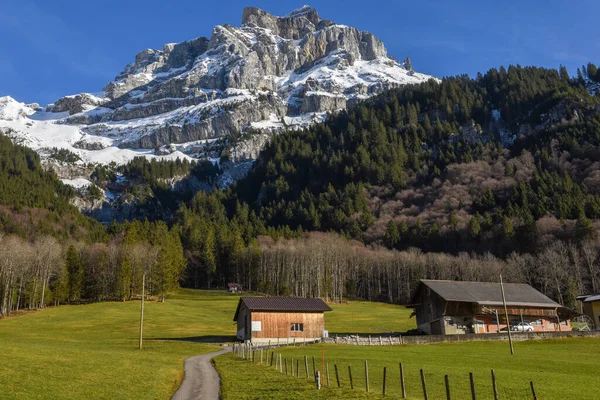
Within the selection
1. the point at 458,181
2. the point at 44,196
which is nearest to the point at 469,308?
the point at 458,181

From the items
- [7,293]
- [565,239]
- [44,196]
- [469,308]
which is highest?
[44,196]

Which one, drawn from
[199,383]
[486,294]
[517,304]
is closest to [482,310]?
[486,294]

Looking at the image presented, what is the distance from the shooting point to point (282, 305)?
67.6m

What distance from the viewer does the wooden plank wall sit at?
65.4 meters

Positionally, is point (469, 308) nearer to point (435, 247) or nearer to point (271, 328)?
point (271, 328)

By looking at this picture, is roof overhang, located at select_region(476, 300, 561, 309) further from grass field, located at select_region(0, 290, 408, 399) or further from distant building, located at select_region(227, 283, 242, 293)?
distant building, located at select_region(227, 283, 242, 293)

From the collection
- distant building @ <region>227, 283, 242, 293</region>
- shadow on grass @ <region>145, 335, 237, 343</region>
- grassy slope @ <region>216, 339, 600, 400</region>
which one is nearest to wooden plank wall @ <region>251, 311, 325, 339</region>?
shadow on grass @ <region>145, 335, 237, 343</region>

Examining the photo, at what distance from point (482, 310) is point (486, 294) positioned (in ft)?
12.4

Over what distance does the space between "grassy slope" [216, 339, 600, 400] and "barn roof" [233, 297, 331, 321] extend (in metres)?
23.0

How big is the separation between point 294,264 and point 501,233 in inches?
2455

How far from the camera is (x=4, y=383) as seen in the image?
813 inches

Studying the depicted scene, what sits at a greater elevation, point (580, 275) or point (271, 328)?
point (580, 275)

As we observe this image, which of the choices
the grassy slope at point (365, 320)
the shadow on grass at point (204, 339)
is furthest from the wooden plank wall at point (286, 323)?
the shadow on grass at point (204, 339)

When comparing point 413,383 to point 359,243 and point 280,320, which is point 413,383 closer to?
point 280,320
